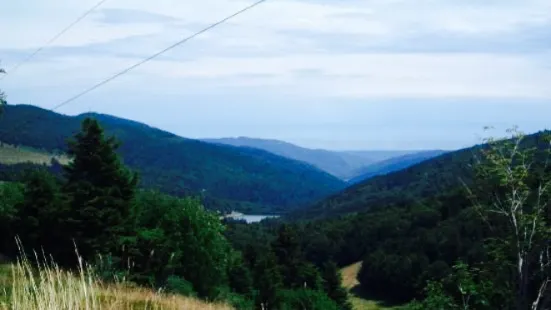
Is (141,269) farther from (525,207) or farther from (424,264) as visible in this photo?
(424,264)

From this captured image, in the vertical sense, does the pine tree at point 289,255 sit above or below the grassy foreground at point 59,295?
below

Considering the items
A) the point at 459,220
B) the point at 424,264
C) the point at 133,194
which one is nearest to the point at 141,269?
the point at 133,194

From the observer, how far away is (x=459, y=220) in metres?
138

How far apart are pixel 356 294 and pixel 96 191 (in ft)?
334

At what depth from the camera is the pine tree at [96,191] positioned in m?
43.1

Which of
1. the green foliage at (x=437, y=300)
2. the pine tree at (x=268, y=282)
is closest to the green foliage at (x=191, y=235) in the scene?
the pine tree at (x=268, y=282)

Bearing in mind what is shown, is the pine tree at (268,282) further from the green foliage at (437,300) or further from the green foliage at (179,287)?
the green foliage at (437,300)

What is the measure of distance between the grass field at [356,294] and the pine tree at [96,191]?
74941 mm

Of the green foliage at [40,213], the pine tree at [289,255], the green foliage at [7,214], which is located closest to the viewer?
the green foliage at [40,213]

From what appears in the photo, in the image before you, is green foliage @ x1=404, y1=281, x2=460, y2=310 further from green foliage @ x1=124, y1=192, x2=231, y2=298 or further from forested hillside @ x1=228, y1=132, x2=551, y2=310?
green foliage @ x1=124, y1=192, x2=231, y2=298

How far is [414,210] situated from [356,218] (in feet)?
63.2

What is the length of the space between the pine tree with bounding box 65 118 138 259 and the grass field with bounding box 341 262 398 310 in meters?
74.9

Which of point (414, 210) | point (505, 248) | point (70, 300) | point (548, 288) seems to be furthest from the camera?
point (414, 210)

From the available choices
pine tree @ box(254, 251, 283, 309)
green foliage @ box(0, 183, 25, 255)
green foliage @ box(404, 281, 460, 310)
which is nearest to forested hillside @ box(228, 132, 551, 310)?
green foliage @ box(404, 281, 460, 310)
